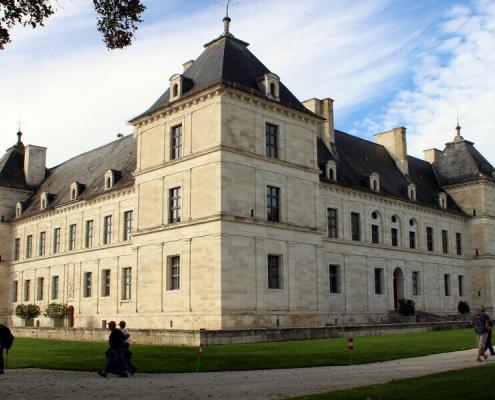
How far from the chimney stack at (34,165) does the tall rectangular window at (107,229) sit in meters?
15.9

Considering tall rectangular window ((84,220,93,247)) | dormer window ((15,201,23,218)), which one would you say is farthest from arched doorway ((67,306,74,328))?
dormer window ((15,201,23,218))

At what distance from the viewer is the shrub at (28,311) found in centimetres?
4869

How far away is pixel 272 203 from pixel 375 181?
15.2 meters

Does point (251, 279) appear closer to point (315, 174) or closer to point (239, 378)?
point (315, 174)

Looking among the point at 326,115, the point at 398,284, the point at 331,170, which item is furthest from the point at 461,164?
the point at 331,170

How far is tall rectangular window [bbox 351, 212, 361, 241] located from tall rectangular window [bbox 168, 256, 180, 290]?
1530 cm

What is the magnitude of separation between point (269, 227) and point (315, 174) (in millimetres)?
5656

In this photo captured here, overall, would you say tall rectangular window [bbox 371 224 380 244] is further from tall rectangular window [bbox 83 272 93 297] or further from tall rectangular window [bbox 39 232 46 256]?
tall rectangular window [bbox 39 232 46 256]

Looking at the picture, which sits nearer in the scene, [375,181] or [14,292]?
[375,181]

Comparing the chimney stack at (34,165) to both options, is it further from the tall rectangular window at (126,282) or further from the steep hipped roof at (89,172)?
the tall rectangular window at (126,282)

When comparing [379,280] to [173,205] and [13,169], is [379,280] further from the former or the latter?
[13,169]

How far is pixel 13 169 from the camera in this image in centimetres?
5728

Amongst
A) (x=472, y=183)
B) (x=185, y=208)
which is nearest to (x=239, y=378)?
(x=185, y=208)

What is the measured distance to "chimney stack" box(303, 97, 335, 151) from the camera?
153 feet
